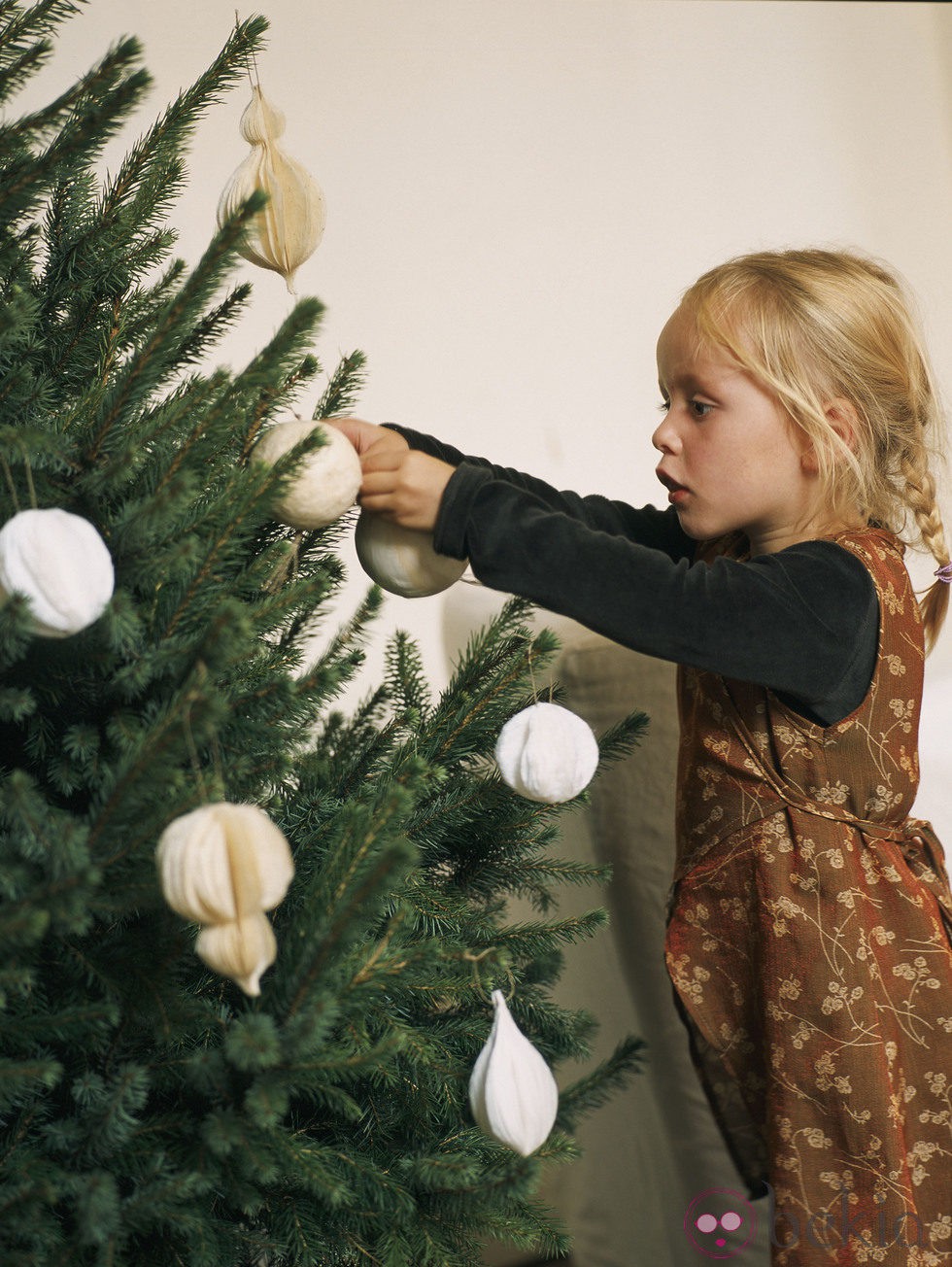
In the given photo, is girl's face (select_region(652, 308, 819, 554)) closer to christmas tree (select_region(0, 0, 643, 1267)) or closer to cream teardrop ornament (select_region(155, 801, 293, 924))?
christmas tree (select_region(0, 0, 643, 1267))

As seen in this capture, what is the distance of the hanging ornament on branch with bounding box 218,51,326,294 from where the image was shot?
1.89ft

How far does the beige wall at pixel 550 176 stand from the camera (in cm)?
104

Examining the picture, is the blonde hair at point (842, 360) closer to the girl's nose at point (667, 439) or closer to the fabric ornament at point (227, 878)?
the girl's nose at point (667, 439)

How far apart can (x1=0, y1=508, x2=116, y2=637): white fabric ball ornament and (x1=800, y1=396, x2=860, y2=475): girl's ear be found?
1.82ft

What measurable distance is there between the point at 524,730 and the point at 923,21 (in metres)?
1.37

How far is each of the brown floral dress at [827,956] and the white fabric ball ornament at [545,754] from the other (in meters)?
0.24

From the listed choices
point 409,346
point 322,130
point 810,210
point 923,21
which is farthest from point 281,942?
point 923,21

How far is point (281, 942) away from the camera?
56cm

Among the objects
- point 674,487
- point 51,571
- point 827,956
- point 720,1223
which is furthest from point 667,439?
point 720,1223

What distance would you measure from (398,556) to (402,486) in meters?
0.04

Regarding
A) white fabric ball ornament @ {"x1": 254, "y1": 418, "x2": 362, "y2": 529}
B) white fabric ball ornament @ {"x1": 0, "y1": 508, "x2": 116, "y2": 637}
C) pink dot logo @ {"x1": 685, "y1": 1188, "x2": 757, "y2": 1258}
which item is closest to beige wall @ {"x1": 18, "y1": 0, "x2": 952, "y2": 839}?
pink dot logo @ {"x1": 685, "y1": 1188, "x2": 757, "y2": 1258}

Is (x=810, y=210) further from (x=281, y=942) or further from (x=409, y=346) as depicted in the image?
(x=281, y=942)

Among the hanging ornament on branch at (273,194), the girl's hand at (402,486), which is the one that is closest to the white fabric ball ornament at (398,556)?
the girl's hand at (402,486)

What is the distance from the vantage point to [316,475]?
522 millimetres
